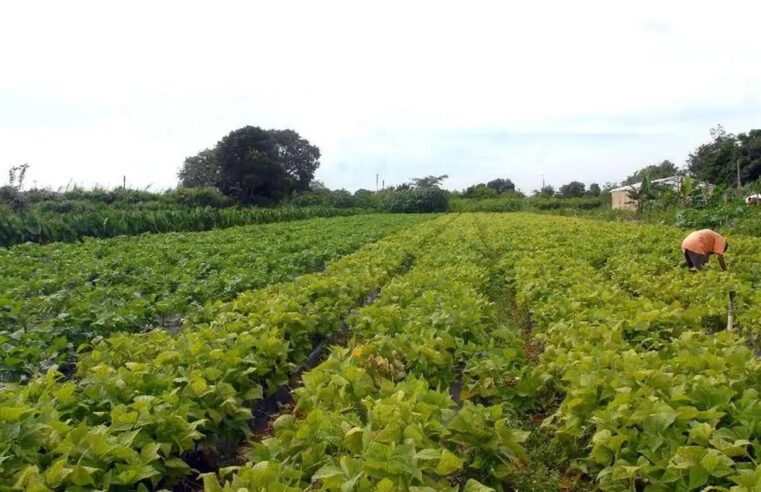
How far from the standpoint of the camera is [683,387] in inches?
135

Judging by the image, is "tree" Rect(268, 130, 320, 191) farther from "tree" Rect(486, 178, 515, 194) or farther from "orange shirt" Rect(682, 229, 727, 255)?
"orange shirt" Rect(682, 229, 727, 255)

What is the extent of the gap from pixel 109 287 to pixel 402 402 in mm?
7383

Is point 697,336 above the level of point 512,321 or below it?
above

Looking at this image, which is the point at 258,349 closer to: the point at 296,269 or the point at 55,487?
the point at 55,487

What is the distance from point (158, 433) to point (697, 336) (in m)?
4.37

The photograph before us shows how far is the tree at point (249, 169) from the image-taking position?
53281mm

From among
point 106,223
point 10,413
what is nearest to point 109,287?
point 10,413

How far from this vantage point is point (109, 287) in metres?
9.32

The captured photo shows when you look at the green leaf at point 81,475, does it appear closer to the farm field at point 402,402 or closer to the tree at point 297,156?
the farm field at point 402,402

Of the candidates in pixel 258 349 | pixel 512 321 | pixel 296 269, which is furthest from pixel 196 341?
pixel 296 269

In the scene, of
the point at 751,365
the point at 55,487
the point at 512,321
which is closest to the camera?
the point at 55,487

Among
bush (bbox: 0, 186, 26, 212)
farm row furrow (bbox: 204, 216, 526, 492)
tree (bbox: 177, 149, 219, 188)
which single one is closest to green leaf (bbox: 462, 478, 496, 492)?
farm row furrow (bbox: 204, 216, 526, 492)

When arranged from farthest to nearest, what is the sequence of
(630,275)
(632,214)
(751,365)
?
1. (632,214)
2. (630,275)
3. (751,365)

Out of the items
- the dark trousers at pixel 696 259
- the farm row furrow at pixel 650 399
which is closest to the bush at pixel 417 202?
the dark trousers at pixel 696 259
